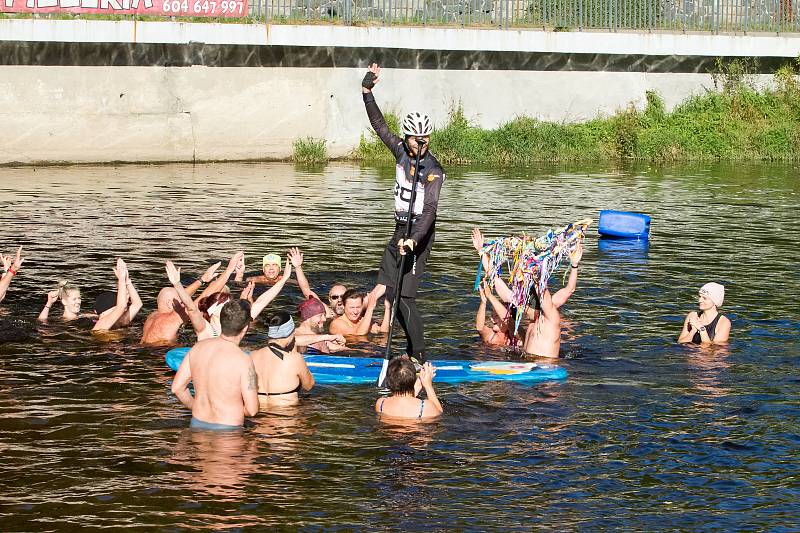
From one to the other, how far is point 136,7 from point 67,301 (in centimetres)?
2212

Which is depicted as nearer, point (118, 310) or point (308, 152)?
point (118, 310)

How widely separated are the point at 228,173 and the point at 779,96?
21.3 metres

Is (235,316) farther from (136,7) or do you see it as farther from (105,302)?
(136,7)

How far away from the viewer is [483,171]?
3950cm

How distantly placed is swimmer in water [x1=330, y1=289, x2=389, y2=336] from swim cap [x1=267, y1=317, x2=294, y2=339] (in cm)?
394

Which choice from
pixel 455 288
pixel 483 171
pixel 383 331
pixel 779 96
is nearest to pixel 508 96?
pixel 483 171

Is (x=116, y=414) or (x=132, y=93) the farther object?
(x=132, y=93)

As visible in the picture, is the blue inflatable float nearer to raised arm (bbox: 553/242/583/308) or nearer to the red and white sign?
raised arm (bbox: 553/242/583/308)

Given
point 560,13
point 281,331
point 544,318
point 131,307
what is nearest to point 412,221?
point 281,331

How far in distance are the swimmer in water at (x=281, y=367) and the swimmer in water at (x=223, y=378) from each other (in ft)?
2.61

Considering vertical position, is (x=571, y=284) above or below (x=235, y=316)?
below

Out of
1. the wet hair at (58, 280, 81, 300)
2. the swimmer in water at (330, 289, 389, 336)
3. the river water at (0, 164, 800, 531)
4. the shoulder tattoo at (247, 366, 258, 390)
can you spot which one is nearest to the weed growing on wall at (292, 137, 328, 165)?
the river water at (0, 164, 800, 531)

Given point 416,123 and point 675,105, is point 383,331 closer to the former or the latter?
point 416,123

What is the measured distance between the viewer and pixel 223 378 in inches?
454
